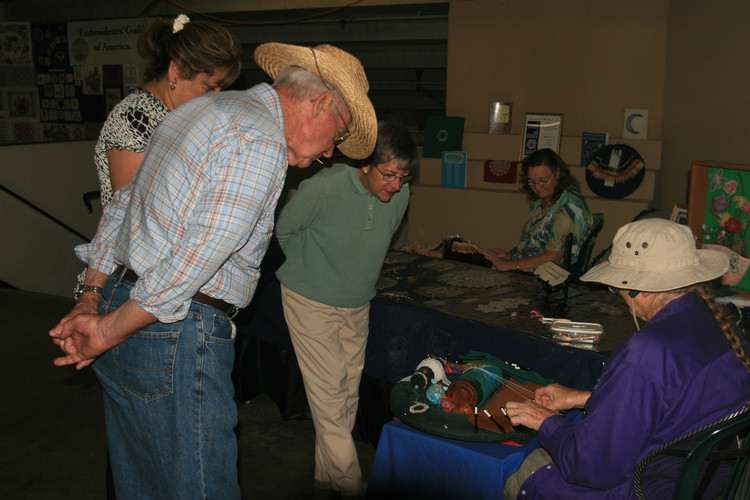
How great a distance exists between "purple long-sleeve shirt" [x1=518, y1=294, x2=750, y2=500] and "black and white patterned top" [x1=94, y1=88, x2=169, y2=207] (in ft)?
4.48

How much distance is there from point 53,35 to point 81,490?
6665mm

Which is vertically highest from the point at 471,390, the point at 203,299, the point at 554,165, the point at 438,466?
the point at 554,165

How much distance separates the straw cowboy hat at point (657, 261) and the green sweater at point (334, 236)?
1.03m

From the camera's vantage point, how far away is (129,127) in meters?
1.82

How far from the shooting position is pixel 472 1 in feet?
19.2

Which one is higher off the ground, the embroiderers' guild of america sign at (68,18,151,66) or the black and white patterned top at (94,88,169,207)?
the embroiderers' guild of america sign at (68,18,151,66)

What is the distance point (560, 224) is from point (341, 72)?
2.23 meters

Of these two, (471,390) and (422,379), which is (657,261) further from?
(422,379)

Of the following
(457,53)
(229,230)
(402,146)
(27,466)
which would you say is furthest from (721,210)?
(457,53)

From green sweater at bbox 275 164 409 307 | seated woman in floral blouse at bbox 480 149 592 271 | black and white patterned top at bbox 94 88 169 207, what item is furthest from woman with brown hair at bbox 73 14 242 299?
seated woman in floral blouse at bbox 480 149 592 271

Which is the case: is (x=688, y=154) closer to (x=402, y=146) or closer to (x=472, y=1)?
(x=472, y=1)

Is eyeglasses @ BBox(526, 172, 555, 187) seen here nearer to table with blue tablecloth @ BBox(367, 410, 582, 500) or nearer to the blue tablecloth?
table with blue tablecloth @ BBox(367, 410, 582, 500)

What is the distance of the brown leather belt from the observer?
1.44 metres

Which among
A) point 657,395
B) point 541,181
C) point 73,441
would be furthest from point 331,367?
point 541,181
